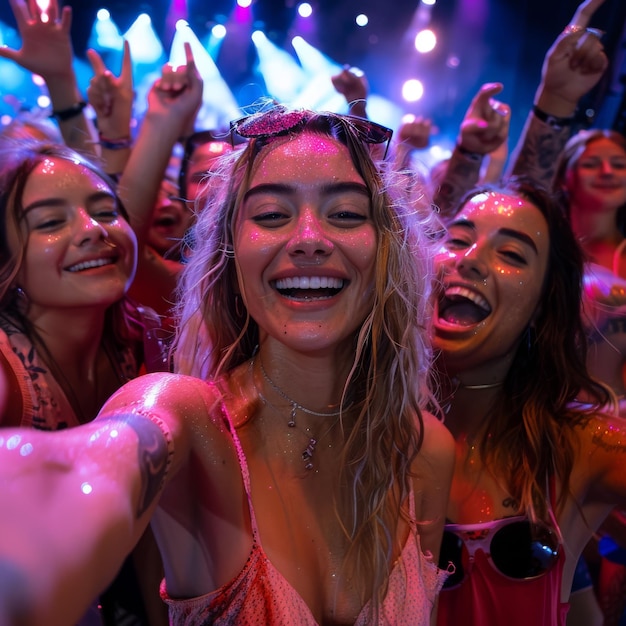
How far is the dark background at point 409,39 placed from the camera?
21.8 ft

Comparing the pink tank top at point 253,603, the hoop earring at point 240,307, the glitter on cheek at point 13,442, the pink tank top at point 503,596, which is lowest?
the pink tank top at point 503,596

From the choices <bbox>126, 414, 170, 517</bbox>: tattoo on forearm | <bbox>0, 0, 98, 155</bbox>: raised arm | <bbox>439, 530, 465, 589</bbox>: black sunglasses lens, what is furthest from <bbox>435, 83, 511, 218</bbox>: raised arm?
<bbox>126, 414, 170, 517</bbox>: tattoo on forearm

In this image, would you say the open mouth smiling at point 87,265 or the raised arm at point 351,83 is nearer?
the open mouth smiling at point 87,265

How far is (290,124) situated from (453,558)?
1115 millimetres

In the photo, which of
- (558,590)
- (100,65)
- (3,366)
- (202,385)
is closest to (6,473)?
(202,385)

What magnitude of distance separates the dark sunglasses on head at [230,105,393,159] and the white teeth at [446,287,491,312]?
1.87 ft

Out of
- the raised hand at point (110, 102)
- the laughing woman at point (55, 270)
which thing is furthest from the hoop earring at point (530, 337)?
the raised hand at point (110, 102)

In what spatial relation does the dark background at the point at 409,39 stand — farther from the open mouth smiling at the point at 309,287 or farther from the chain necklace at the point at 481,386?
the open mouth smiling at the point at 309,287

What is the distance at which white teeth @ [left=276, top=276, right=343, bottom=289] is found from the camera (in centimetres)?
122

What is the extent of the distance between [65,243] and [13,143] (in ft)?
1.30

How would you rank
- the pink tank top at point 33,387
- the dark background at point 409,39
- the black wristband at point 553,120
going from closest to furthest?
the pink tank top at point 33,387, the black wristband at point 553,120, the dark background at point 409,39

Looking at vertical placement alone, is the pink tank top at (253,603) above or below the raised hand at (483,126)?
below

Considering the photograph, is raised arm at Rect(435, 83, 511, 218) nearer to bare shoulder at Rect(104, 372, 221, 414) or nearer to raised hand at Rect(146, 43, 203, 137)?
raised hand at Rect(146, 43, 203, 137)

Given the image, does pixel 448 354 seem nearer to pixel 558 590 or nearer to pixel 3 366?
pixel 558 590
